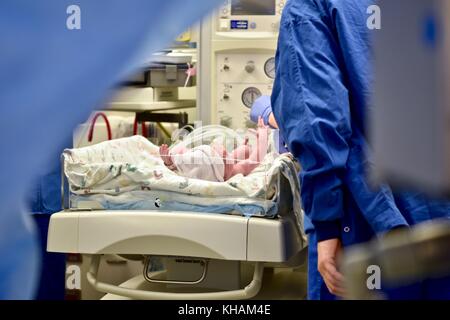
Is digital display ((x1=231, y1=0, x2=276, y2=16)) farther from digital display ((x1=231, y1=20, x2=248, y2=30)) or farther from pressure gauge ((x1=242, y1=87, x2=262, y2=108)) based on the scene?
pressure gauge ((x1=242, y1=87, x2=262, y2=108))

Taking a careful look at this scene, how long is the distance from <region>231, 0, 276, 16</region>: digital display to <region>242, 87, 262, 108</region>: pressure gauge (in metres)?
0.25

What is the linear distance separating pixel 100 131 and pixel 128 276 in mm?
490

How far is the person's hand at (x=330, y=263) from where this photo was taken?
1.12 meters

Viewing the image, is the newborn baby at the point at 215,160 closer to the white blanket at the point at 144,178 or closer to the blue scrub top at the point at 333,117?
the white blanket at the point at 144,178

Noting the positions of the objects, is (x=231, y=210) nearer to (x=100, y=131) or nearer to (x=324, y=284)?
(x=324, y=284)

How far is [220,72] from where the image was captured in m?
2.29

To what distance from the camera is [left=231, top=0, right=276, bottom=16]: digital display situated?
2242 mm

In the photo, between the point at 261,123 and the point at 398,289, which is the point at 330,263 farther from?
the point at 261,123

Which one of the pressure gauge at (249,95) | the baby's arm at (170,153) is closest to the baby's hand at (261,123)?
the baby's arm at (170,153)

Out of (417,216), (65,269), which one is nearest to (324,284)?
(417,216)

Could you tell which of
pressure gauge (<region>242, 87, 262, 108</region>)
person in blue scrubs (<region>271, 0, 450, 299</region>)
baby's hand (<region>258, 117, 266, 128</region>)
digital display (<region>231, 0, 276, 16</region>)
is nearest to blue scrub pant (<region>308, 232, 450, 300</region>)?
person in blue scrubs (<region>271, 0, 450, 299</region>)

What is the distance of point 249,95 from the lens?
2.28 meters

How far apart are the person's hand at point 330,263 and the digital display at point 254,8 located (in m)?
1.26

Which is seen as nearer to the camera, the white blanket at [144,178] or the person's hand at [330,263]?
the person's hand at [330,263]
